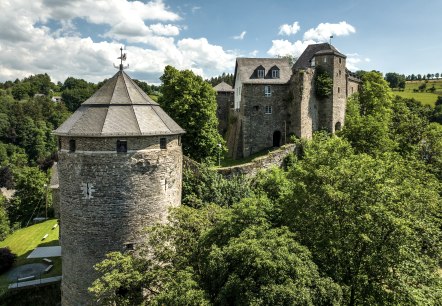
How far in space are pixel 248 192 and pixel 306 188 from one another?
274 inches

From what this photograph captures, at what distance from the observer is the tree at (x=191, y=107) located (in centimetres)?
3070

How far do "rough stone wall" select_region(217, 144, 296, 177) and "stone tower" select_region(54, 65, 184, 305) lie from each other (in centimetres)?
783

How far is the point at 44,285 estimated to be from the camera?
75.5 feet

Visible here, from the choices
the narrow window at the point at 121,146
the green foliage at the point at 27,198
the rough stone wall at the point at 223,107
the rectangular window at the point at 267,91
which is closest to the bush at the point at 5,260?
the narrow window at the point at 121,146

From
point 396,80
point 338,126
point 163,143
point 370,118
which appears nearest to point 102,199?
point 163,143

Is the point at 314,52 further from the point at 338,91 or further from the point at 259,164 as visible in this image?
the point at 259,164

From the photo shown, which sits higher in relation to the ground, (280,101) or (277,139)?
(280,101)

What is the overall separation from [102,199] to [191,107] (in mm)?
16546

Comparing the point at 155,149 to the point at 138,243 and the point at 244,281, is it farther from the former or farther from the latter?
the point at 244,281

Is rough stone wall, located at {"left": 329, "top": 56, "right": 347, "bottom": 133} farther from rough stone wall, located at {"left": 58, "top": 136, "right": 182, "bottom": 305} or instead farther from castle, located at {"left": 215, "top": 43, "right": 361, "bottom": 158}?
rough stone wall, located at {"left": 58, "top": 136, "right": 182, "bottom": 305}

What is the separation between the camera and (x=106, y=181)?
16.4 m

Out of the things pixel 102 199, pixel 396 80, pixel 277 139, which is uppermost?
pixel 396 80

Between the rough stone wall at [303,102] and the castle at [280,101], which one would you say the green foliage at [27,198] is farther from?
the rough stone wall at [303,102]

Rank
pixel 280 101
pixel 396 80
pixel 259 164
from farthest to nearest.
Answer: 1. pixel 396 80
2. pixel 280 101
3. pixel 259 164
